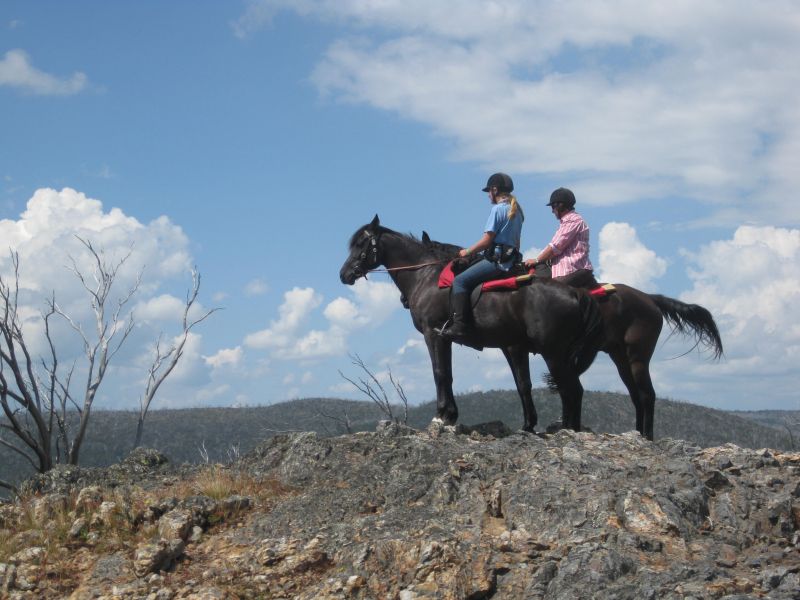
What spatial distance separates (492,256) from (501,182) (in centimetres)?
93

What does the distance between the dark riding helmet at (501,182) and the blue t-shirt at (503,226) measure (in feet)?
0.62

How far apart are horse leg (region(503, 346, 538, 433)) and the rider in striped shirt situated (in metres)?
1.26

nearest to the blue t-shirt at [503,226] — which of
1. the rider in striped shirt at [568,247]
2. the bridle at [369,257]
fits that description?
the rider in striped shirt at [568,247]

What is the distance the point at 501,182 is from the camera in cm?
1186

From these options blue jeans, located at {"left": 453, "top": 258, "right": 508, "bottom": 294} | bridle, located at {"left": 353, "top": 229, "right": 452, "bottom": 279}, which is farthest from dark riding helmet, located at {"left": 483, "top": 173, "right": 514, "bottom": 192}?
bridle, located at {"left": 353, "top": 229, "right": 452, "bottom": 279}

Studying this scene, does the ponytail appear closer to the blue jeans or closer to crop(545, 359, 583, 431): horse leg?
the blue jeans

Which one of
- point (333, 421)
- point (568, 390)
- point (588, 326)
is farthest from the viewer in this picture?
point (333, 421)

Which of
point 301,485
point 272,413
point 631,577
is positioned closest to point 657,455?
point 631,577

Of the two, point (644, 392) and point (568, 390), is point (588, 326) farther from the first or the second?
point (644, 392)

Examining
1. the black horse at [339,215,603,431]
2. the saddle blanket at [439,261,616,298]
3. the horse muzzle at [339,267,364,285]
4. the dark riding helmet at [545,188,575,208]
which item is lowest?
the black horse at [339,215,603,431]

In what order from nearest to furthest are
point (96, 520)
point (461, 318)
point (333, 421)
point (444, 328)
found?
point (96, 520) < point (461, 318) < point (444, 328) < point (333, 421)

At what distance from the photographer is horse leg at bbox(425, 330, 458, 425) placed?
11.7 metres

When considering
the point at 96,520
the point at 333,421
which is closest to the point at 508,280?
the point at 96,520

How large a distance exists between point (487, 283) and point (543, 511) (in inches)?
166
